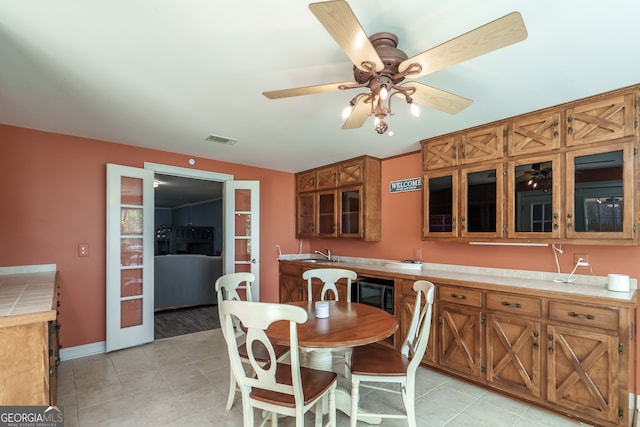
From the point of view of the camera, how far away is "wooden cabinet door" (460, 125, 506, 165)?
9.36 ft

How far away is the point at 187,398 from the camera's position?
253cm

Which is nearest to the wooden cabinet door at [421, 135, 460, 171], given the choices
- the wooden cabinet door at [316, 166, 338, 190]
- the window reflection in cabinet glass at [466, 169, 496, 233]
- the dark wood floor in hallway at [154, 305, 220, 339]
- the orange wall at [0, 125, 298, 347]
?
the window reflection in cabinet glass at [466, 169, 496, 233]

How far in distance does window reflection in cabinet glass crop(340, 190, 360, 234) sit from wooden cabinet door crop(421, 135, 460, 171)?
108cm

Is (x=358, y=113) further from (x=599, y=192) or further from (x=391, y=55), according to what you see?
(x=599, y=192)

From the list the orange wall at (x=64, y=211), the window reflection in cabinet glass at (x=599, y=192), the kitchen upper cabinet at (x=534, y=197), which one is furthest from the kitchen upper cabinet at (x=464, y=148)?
the orange wall at (x=64, y=211)

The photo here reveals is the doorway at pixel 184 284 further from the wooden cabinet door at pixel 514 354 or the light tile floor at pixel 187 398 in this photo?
the wooden cabinet door at pixel 514 354

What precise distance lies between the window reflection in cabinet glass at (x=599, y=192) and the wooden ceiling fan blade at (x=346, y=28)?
2034 mm

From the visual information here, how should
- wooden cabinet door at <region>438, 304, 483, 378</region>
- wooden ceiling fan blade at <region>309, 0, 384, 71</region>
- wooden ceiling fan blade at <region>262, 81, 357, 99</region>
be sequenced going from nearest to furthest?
wooden ceiling fan blade at <region>309, 0, 384, 71</region>
wooden ceiling fan blade at <region>262, 81, 357, 99</region>
wooden cabinet door at <region>438, 304, 483, 378</region>

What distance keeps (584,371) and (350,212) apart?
9.39 feet

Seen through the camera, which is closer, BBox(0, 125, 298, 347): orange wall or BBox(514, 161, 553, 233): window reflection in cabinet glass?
BBox(514, 161, 553, 233): window reflection in cabinet glass

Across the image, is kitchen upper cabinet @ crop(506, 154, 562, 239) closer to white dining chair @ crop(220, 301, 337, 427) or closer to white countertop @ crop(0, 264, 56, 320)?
white dining chair @ crop(220, 301, 337, 427)

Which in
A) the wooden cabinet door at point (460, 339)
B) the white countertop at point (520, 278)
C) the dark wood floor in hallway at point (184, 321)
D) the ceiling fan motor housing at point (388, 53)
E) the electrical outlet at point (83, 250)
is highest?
the ceiling fan motor housing at point (388, 53)

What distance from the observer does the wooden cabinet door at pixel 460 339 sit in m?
2.71

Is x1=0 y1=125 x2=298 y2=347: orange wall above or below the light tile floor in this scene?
above
